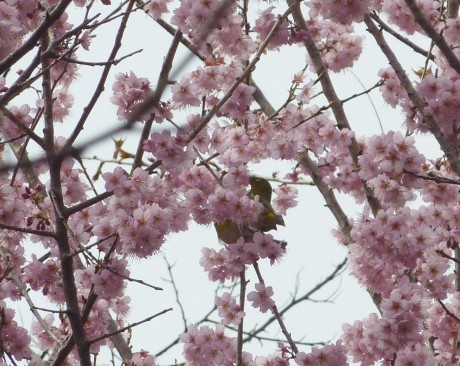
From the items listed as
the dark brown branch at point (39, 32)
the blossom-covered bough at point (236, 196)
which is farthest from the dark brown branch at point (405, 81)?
the dark brown branch at point (39, 32)

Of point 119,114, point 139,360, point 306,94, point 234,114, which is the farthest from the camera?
point 306,94

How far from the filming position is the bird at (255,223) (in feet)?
13.4

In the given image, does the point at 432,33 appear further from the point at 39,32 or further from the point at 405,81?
the point at 39,32

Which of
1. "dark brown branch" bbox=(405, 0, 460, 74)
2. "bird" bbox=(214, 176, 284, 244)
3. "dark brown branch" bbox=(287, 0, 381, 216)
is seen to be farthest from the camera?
"dark brown branch" bbox=(287, 0, 381, 216)

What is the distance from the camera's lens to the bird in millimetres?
4098

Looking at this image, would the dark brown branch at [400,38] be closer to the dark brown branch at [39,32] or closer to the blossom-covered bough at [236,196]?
the blossom-covered bough at [236,196]

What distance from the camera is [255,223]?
408 cm

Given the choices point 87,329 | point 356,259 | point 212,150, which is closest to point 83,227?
point 87,329

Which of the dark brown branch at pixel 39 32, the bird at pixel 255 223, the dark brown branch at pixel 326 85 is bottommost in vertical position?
the dark brown branch at pixel 39 32

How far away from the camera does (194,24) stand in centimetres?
362

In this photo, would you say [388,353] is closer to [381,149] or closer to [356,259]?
[356,259]

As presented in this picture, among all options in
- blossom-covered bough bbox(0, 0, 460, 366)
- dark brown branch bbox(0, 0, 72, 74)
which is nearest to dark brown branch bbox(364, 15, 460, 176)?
blossom-covered bough bbox(0, 0, 460, 366)

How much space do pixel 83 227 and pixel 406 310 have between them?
5.51 ft

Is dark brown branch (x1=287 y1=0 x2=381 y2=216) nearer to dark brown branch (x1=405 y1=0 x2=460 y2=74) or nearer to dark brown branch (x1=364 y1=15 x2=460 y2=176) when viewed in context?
dark brown branch (x1=364 y1=15 x2=460 y2=176)
